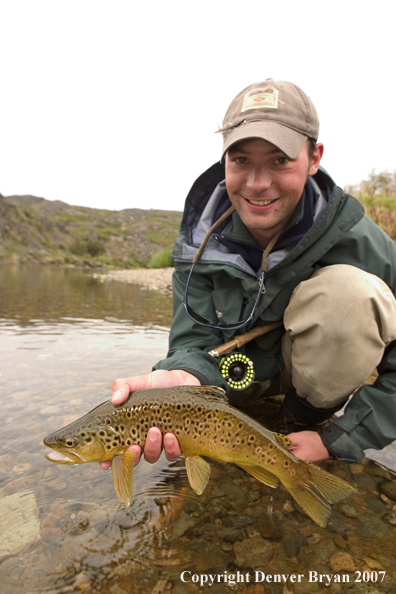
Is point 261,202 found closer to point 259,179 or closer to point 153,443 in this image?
point 259,179

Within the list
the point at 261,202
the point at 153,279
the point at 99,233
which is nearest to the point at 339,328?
the point at 261,202

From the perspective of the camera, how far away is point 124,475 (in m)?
2.04

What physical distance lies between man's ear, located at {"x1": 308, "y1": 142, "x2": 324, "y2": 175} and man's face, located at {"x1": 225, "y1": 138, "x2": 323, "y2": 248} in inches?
0.5

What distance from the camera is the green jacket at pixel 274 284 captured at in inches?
100.0

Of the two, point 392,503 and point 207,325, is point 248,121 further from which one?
point 392,503

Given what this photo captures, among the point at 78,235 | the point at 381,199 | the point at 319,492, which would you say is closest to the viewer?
the point at 319,492

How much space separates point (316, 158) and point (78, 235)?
73499mm

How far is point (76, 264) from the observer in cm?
4769

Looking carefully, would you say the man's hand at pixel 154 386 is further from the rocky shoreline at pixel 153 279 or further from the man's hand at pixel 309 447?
the rocky shoreline at pixel 153 279

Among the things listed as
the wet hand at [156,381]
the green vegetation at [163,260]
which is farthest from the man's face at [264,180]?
the green vegetation at [163,260]

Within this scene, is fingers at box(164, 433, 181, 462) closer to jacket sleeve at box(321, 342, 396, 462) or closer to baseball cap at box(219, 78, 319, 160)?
jacket sleeve at box(321, 342, 396, 462)

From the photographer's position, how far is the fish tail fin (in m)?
1.95

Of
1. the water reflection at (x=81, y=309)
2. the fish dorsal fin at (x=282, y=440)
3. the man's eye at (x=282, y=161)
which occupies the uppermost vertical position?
the man's eye at (x=282, y=161)

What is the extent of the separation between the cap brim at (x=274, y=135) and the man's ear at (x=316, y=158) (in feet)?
0.88
